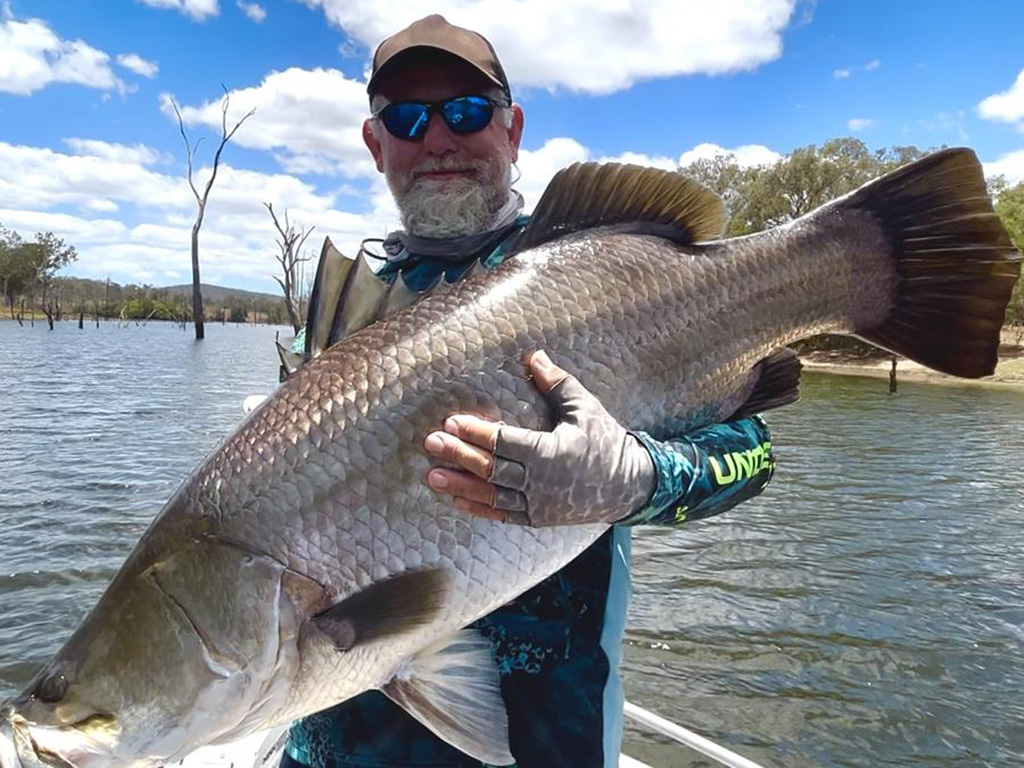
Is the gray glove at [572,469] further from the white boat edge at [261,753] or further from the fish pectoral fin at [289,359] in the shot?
the white boat edge at [261,753]

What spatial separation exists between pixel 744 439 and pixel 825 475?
1449 centimetres

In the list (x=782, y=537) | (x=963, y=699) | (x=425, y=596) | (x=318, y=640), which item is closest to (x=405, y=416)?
(x=425, y=596)

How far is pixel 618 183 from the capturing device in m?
2.16

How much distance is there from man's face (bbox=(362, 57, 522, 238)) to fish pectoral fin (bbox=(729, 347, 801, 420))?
101 cm

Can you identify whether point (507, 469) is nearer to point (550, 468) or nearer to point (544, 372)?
point (550, 468)

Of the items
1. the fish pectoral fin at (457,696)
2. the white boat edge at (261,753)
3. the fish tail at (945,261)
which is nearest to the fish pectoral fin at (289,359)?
the fish pectoral fin at (457,696)

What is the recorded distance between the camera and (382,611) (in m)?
1.71

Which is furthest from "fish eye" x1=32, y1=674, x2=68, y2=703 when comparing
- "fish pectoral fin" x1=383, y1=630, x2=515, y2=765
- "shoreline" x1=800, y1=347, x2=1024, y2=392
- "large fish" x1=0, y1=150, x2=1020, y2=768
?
"shoreline" x1=800, y1=347, x2=1024, y2=392

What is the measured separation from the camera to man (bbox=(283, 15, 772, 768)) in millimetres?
1678

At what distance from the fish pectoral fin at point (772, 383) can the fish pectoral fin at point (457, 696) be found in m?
0.94

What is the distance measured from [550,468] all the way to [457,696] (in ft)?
2.02

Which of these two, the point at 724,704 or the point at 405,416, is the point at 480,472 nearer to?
the point at 405,416

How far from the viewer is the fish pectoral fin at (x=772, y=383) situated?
7.01 ft

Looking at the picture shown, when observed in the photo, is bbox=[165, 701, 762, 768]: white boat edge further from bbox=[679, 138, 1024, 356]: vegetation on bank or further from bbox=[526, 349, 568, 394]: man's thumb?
bbox=[679, 138, 1024, 356]: vegetation on bank
